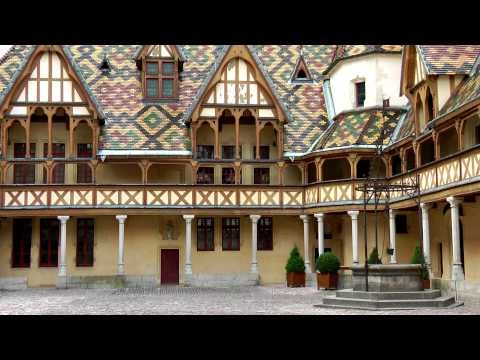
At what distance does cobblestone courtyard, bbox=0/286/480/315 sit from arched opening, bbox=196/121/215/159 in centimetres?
647

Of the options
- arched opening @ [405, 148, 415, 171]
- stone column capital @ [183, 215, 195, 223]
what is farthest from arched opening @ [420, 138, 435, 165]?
stone column capital @ [183, 215, 195, 223]

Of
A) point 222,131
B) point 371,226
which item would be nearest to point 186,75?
point 222,131

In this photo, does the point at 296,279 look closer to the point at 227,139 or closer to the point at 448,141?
the point at 227,139

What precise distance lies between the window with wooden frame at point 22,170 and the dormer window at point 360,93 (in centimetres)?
1455

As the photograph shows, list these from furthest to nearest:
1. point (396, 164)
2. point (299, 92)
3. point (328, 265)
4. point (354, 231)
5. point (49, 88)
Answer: point (299, 92) → point (49, 88) → point (396, 164) → point (354, 231) → point (328, 265)

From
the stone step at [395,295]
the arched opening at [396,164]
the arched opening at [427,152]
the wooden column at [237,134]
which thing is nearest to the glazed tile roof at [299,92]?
the wooden column at [237,134]

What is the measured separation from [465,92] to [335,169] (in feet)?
34.8

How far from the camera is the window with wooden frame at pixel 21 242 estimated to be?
32.0m

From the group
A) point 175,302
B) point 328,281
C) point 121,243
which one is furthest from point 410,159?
point 121,243

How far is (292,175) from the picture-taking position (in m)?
33.5

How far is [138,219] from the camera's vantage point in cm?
3275

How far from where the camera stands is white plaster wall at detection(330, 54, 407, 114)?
32.1 meters

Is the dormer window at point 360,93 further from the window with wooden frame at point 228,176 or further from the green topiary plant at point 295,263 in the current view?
the green topiary plant at point 295,263

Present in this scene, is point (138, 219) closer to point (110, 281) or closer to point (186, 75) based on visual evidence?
point (110, 281)
